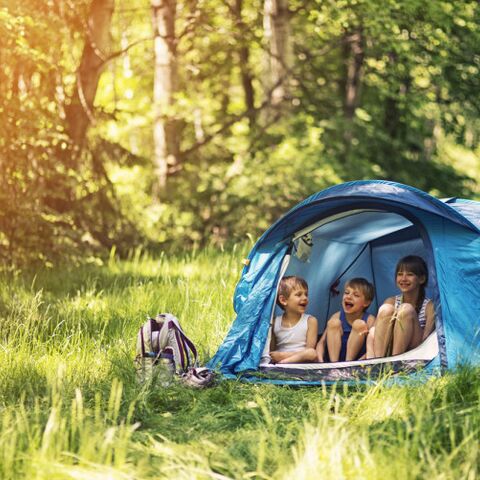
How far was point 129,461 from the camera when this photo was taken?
3.88 meters

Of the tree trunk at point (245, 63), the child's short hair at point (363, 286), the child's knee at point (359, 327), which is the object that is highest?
the tree trunk at point (245, 63)

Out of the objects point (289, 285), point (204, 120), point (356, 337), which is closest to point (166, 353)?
point (289, 285)

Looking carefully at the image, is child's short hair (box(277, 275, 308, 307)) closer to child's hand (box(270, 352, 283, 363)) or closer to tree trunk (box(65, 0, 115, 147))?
child's hand (box(270, 352, 283, 363))

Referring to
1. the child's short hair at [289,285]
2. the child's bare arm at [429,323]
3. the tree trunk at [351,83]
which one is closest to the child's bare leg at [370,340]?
the child's bare arm at [429,323]

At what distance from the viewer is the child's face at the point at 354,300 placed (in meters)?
6.25

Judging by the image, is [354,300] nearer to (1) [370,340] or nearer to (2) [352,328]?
(2) [352,328]

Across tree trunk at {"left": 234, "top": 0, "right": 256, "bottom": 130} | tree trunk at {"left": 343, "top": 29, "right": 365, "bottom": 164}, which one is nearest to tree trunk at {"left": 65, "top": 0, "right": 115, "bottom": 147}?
tree trunk at {"left": 234, "top": 0, "right": 256, "bottom": 130}

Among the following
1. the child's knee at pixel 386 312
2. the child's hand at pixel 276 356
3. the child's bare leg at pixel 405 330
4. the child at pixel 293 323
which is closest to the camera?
the child's bare leg at pixel 405 330

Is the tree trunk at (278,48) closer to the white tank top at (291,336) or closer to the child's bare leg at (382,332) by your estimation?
the white tank top at (291,336)

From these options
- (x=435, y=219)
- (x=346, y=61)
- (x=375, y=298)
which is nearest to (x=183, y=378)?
(x=435, y=219)

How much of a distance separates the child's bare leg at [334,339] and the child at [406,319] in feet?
0.80

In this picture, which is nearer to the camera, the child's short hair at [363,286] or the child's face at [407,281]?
the child's face at [407,281]

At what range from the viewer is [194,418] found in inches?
185

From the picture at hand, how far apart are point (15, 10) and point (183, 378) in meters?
4.60
